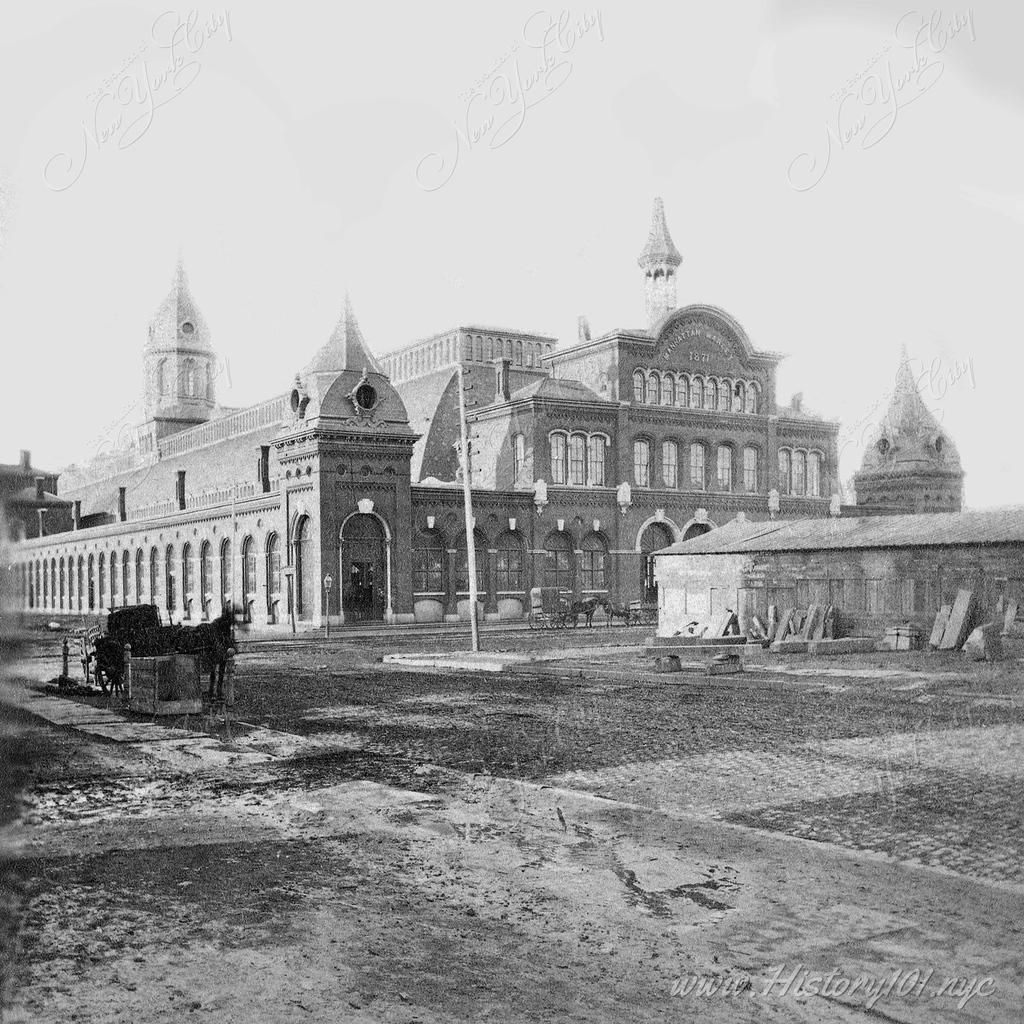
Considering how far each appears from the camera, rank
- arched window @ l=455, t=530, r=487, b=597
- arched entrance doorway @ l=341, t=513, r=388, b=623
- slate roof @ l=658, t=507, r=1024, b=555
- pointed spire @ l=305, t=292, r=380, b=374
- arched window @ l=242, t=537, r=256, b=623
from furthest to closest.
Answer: arched window @ l=242, t=537, r=256, b=623, arched window @ l=455, t=530, r=487, b=597, pointed spire @ l=305, t=292, r=380, b=374, arched entrance doorway @ l=341, t=513, r=388, b=623, slate roof @ l=658, t=507, r=1024, b=555

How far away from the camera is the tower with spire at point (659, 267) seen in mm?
58844

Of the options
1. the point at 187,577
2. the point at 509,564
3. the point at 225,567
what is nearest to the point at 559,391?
the point at 509,564

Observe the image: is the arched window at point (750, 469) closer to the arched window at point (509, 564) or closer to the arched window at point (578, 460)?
the arched window at point (578, 460)

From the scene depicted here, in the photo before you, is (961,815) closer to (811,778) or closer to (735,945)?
(811,778)

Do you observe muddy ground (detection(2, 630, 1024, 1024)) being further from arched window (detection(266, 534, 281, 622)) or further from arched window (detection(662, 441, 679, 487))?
arched window (detection(662, 441, 679, 487))

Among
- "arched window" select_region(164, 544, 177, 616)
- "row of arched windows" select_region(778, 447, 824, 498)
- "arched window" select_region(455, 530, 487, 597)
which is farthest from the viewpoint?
"row of arched windows" select_region(778, 447, 824, 498)

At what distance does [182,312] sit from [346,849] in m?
86.9

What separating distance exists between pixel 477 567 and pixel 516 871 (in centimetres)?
4208

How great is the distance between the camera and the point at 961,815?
8500 millimetres

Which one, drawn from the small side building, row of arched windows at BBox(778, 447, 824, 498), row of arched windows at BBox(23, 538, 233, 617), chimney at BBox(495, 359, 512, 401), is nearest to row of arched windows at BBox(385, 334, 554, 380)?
chimney at BBox(495, 359, 512, 401)

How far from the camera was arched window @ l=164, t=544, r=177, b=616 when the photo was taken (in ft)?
192

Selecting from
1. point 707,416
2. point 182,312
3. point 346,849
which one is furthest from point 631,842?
point 182,312

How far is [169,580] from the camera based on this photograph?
59.4m

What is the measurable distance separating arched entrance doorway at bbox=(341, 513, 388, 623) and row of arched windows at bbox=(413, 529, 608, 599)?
2.11 metres
